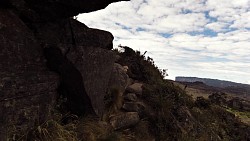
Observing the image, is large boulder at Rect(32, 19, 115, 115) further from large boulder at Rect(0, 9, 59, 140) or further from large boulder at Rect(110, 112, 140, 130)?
large boulder at Rect(110, 112, 140, 130)

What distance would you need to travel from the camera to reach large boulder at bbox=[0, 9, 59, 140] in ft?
23.0

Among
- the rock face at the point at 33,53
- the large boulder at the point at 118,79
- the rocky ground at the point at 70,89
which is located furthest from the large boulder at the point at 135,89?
the rock face at the point at 33,53

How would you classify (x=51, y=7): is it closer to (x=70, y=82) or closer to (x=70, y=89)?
(x=70, y=82)

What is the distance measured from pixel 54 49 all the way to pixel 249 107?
3149 cm

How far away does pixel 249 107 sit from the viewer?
35375mm

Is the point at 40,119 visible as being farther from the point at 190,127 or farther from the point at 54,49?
the point at 190,127

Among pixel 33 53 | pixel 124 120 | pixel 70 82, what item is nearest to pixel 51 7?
pixel 33 53

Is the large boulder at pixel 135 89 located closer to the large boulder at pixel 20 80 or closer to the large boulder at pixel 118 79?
the large boulder at pixel 118 79

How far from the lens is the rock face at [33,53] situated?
711 centimetres

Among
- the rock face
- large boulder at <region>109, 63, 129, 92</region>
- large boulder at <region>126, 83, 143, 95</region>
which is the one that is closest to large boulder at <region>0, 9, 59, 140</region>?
the rock face

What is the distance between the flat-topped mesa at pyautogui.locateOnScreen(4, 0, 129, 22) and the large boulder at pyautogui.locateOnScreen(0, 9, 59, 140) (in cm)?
26

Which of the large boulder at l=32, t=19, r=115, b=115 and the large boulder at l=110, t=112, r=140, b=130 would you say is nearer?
the large boulder at l=32, t=19, r=115, b=115

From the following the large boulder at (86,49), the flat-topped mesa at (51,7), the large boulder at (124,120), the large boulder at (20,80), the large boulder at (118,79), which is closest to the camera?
the large boulder at (20,80)

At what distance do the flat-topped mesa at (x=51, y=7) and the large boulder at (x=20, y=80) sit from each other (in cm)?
26
